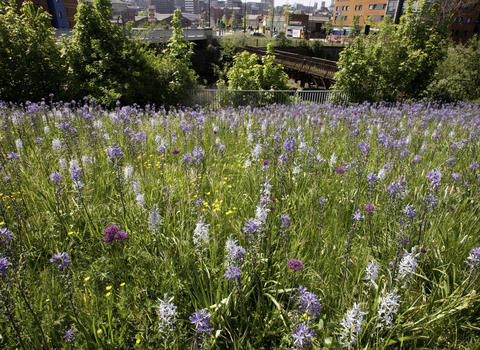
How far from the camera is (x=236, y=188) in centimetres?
333

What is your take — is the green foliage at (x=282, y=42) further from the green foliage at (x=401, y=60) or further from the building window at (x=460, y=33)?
the green foliage at (x=401, y=60)

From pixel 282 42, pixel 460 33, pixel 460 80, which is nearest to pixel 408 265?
pixel 460 80

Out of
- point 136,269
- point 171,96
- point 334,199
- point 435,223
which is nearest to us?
point 136,269

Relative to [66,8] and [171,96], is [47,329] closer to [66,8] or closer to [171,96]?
[171,96]

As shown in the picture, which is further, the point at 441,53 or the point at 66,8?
the point at 66,8

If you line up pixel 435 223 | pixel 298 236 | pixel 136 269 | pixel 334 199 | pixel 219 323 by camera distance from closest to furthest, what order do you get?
1. pixel 219 323
2. pixel 136 269
3. pixel 298 236
4. pixel 435 223
5. pixel 334 199

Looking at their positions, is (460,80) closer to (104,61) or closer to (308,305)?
(104,61)

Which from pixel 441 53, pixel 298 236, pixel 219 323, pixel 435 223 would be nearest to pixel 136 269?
pixel 219 323

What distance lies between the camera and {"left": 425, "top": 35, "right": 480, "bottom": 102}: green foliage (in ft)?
45.3

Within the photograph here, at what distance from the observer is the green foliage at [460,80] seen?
13.8m

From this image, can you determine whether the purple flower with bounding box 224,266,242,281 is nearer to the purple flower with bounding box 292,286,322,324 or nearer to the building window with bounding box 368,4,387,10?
the purple flower with bounding box 292,286,322,324

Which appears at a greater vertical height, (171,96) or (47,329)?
(47,329)

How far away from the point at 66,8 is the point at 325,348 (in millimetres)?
65782

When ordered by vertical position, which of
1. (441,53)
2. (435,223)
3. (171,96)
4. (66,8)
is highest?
(66,8)
